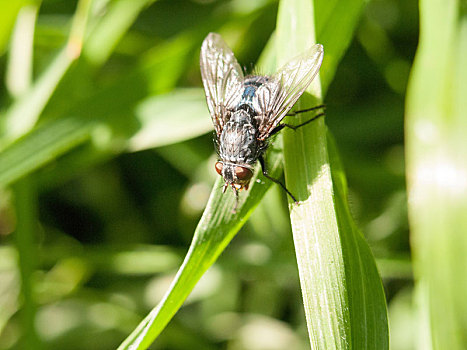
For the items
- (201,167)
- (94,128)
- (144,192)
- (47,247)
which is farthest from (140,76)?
Result: (47,247)

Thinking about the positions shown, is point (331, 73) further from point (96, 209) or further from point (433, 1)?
point (96, 209)

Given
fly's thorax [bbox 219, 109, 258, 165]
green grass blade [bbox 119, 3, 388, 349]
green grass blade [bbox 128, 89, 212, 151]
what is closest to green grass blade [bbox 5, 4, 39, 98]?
green grass blade [bbox 128, 89, 212, 151]

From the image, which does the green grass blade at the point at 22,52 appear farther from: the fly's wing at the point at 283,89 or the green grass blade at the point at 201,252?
the green grass blade at the point at 201,252

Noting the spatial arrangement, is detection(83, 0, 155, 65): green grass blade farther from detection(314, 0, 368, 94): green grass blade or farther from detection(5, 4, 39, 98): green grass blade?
detection(314, 0, 368, 94): green grass blade

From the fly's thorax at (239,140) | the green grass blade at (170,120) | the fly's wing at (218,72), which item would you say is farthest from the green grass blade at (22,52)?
the fly's thorax at (239,140)

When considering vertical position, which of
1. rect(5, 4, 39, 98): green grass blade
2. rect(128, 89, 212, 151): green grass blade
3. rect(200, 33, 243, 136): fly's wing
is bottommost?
rect(128, 89, 212, 151): green grass blade
